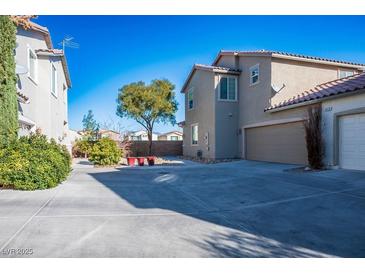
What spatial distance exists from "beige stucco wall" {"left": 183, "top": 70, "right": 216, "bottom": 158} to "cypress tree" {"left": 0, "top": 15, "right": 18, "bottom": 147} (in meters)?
12.7

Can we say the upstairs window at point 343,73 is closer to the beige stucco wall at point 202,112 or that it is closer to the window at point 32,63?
the beige stucco wall at point 202,112

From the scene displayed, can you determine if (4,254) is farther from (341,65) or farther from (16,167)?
(341,65)

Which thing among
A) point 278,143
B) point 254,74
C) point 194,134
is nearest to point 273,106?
point 278,143

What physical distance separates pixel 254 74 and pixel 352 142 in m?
8.46

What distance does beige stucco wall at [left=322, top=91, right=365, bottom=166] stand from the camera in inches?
451

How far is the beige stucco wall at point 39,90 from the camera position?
42.2 ft

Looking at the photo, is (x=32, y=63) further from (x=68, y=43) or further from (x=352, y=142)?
(x=352, y=142)

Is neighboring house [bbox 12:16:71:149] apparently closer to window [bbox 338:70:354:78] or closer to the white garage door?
the white garage door

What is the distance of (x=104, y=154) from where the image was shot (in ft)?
54.4

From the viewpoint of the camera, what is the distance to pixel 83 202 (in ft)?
23.5

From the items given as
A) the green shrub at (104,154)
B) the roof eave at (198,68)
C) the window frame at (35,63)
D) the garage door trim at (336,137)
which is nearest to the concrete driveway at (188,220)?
the garage door trim at (336,137)

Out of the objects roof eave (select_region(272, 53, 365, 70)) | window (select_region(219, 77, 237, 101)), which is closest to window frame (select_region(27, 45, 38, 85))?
window (select_region(219, 77, 237, 101))

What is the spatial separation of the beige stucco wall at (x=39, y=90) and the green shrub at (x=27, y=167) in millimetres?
4055
